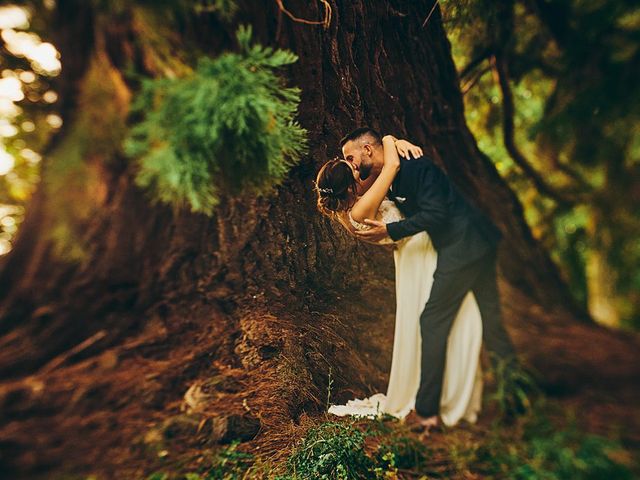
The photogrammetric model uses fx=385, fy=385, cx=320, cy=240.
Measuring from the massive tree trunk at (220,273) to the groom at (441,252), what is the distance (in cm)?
12

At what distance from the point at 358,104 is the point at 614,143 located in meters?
1.57

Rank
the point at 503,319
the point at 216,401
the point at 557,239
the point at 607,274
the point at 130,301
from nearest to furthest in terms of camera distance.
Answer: the point at 607,274, the point at 557,239, the point at 503,319, the point at 130,301, the point at 216,401

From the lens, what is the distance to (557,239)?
2227 mm

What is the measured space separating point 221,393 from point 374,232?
5.36 feet

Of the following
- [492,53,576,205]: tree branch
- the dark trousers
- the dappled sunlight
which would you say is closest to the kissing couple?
the dark trousers

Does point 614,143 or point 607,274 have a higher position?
point 614,143

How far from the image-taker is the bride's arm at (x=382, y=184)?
270 cm

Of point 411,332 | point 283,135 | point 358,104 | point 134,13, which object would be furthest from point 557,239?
point 134,13

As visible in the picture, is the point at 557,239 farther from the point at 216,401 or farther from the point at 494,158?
the point at 216,401

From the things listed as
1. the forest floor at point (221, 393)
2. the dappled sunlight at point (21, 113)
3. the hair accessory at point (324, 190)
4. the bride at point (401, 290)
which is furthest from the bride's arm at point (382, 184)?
the dappled sunlight at point (21, 113)

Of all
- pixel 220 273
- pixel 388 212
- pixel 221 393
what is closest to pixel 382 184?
pixel 388 212

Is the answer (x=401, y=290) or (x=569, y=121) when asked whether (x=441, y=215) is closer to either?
(x=401, y=290)

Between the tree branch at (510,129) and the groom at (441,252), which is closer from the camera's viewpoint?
the tree branch at (510,129)

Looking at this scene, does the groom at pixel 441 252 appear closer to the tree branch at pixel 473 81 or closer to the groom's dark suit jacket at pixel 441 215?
the groom's dark suit jacket at pixel 441 215
